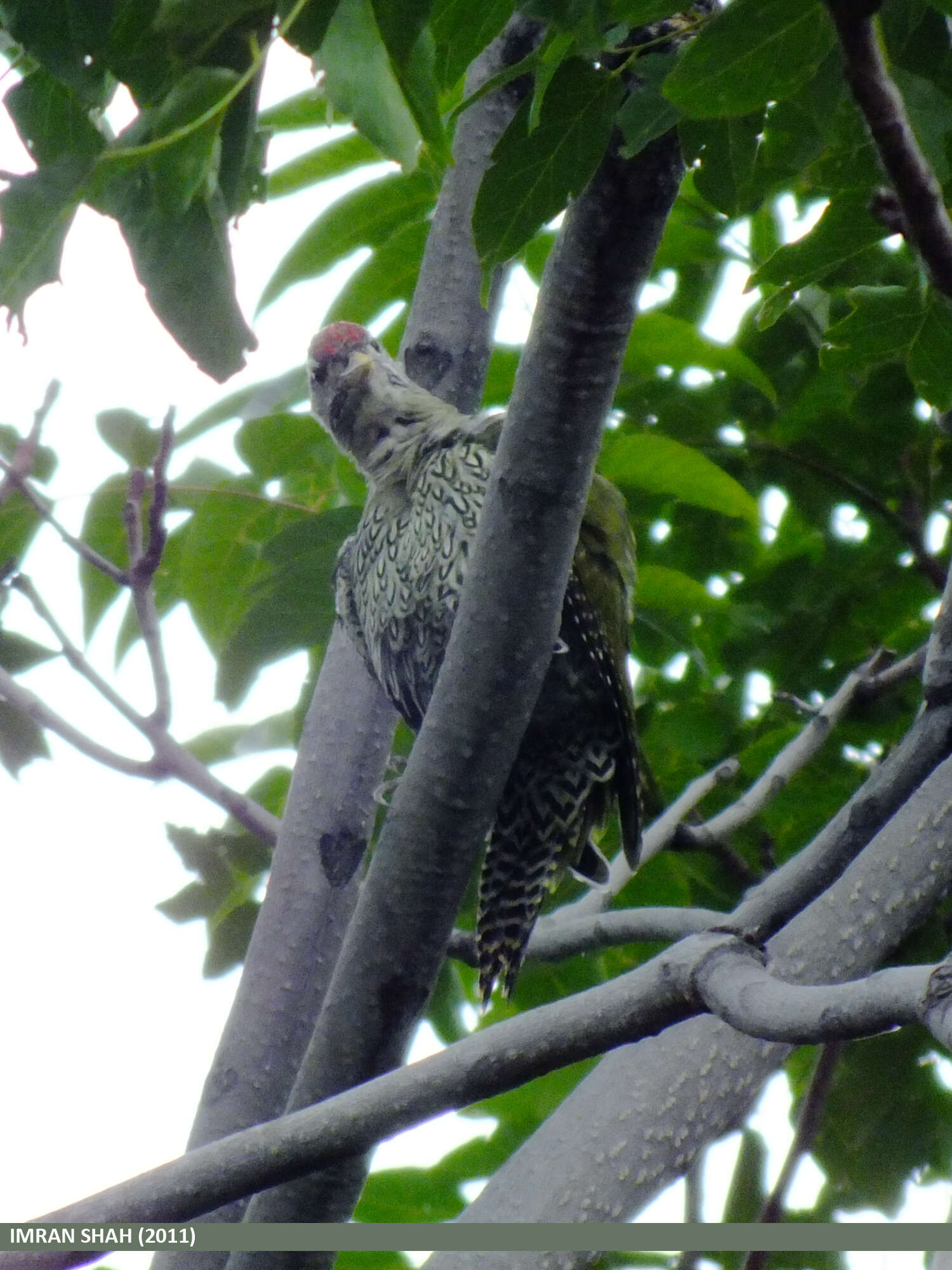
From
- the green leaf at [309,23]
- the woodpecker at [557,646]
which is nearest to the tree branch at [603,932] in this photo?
the woodpecker at [557,646]

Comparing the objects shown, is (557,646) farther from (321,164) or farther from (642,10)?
(642,10)

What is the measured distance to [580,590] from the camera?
300cm

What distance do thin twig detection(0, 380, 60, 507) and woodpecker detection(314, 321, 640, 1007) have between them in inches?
28.5

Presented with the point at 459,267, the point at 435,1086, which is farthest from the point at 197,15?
the point at 459,267

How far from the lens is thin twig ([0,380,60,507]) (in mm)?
Answer: 2670

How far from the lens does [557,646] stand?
2.98m

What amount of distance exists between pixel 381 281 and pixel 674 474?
2.70ft

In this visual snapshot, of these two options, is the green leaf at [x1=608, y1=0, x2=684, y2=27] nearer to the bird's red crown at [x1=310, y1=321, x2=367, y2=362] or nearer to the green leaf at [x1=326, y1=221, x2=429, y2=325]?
the green leaf at [x1=326, y1=221, x2=429, y2=325]

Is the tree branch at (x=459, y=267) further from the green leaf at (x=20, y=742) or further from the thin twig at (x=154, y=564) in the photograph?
the green leaf at (x=20, y=742)

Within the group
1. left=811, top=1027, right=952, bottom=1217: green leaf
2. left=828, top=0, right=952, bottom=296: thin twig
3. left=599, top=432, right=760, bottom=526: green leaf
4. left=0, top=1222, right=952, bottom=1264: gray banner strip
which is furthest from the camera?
left=599, top=432, right=760, bottom=526: green leaf

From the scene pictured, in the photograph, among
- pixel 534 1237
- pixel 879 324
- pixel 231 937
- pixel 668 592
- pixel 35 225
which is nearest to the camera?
pixel 35 225

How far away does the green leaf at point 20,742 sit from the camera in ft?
8.63

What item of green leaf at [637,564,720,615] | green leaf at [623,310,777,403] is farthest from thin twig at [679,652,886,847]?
green leaf at [623,310,777,403]

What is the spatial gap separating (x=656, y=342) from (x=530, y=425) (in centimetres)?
143
